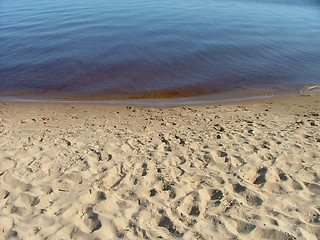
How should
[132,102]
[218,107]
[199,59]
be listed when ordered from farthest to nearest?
[199,59], [132,102], [218,107]

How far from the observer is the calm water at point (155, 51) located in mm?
10625

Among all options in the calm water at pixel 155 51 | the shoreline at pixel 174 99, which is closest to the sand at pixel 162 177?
the shoreline at pixel 174 99

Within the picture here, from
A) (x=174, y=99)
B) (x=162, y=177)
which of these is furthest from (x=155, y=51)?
(x=162, y=177)

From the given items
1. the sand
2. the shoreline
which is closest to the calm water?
the shoreline

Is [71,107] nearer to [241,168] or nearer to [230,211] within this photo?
[241,168]

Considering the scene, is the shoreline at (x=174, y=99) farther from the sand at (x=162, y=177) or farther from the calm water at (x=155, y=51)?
the sand at (x=162, y=177)

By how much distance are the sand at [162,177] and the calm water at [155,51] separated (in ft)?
9.57

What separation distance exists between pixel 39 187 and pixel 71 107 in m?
4.51

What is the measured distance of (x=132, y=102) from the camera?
9.52 meters

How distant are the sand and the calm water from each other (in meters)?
2.92

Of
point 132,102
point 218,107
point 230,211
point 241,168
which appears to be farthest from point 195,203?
point 132,102

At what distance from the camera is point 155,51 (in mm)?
13398

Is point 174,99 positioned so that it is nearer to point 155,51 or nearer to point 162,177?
point 155,51

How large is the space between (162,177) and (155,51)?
920cm
